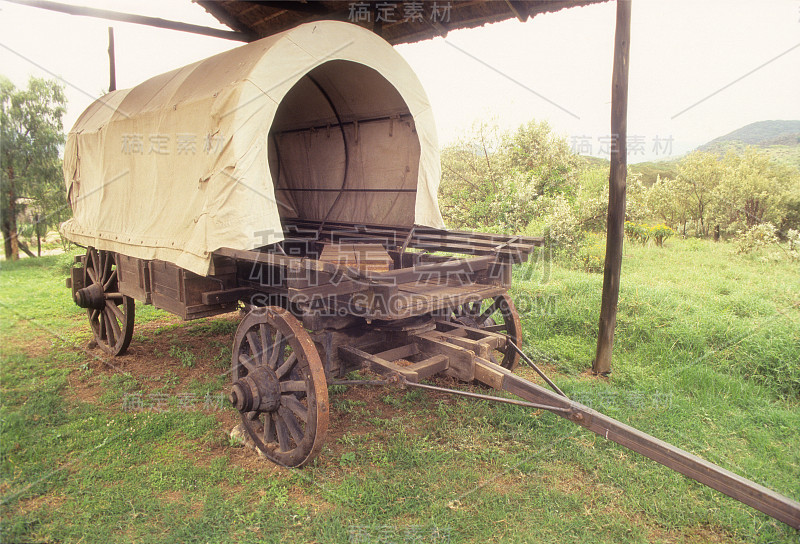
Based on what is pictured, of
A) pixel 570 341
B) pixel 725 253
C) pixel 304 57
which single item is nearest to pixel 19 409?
pixel 304 57

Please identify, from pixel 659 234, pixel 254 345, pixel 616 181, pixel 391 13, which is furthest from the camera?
pixel 659 234

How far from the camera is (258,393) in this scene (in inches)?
129

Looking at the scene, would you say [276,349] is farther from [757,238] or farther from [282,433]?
[757,238]

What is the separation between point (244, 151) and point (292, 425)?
6.39 feet

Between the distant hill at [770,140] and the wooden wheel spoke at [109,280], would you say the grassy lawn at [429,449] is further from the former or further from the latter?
the distant hill at [770,140]

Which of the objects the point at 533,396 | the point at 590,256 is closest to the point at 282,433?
the point at 533,396

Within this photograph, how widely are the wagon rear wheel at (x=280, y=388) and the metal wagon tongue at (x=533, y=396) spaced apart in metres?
0.28

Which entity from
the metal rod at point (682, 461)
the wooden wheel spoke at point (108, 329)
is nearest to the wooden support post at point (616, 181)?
the metal rod at point (682, 461)

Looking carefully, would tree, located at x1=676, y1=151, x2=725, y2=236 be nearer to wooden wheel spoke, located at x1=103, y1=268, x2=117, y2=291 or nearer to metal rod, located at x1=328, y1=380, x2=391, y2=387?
metal rod, located at x1=328, y1=380, x2=391, y2=387

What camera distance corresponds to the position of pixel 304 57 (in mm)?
3650

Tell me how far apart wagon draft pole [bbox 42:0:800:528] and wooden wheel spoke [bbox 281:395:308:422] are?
0.6 inches

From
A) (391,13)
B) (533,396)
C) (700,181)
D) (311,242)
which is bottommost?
(533,396)

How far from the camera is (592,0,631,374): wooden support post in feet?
15.1

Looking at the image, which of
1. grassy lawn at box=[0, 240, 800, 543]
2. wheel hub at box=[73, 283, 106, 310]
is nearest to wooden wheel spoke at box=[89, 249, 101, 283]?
wheel hub at box=[73, 283, 106, 310]
